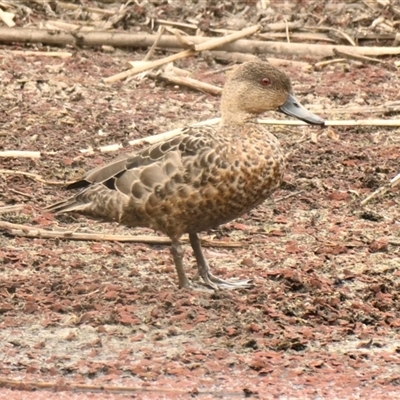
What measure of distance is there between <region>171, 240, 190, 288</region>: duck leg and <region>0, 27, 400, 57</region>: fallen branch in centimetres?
460

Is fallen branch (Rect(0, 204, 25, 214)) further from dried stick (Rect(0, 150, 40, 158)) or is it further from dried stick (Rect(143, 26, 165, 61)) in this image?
dried stick (Rect(143, 26, 165, 61))

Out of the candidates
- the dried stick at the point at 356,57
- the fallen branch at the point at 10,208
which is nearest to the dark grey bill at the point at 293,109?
the fallen branch at the point at 10,208

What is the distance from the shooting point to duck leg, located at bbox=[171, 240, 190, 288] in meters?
6.37

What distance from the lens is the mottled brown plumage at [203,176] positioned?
612cm

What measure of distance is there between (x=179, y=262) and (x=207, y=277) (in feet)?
0.73

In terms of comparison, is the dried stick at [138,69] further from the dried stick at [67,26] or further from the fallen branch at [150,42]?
the dried stick at [67,26]

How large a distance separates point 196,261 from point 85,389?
156 centimetres

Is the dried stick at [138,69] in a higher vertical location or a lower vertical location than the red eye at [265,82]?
lower

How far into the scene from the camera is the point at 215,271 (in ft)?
22.4

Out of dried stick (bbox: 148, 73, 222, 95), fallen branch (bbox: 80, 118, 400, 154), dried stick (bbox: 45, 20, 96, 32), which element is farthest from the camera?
dried stick (bbox: 45, 20, 96, 32)

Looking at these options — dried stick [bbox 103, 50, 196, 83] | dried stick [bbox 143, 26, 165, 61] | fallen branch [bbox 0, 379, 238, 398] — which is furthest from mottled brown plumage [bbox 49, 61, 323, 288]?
dried stick [bbox 143, 26, 165, 61]

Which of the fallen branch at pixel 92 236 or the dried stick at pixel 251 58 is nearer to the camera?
the fallen branch at pixel 92 236

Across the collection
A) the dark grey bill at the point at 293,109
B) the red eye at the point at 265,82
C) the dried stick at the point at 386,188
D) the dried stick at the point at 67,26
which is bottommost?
the dried stick at the point at 386,188

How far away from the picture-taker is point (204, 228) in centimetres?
631
